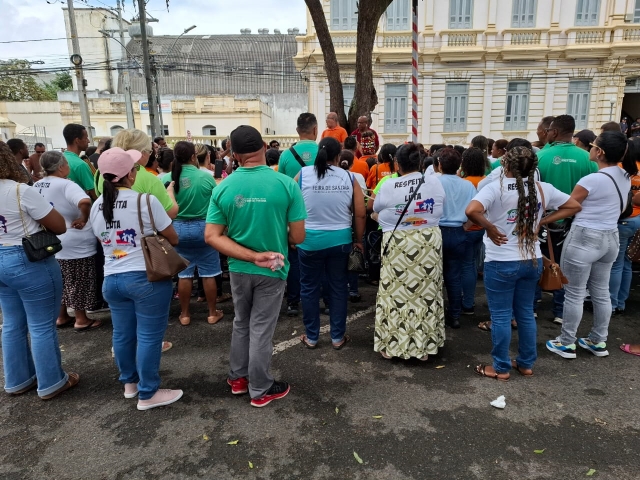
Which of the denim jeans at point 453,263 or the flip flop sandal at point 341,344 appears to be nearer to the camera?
the flip flop sandal at point 341,344

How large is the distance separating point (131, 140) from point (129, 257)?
1.45m

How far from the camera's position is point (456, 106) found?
2012 centimetres

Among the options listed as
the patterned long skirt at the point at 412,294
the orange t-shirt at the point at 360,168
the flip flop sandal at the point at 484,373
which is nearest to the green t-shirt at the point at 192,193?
the patterned long skirt at the point at 412,294

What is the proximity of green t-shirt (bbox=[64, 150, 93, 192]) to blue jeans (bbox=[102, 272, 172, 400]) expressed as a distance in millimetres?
2518

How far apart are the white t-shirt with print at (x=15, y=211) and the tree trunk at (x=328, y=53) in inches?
296

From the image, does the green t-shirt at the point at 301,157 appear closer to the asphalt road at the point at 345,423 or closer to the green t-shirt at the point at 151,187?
the green t-shirt at the point at 151,187

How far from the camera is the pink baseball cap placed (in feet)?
9.81

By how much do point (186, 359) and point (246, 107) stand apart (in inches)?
1254

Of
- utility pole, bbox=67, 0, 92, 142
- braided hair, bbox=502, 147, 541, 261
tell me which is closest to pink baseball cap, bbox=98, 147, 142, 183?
braided hair, bbox=502, 147, 541, 261

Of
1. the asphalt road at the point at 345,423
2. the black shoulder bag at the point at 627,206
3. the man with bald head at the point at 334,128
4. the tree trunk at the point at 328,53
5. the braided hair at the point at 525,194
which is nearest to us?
the asphalt road at the point at 345,423

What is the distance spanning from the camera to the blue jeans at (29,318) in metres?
3.19

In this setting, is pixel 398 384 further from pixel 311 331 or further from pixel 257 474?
pixel 257 474

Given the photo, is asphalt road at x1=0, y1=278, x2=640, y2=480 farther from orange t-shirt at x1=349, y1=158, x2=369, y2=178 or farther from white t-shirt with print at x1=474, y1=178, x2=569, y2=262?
orange t-shirt at x1=349, y1=158, x2=369, y2=178

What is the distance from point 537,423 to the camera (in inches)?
122
